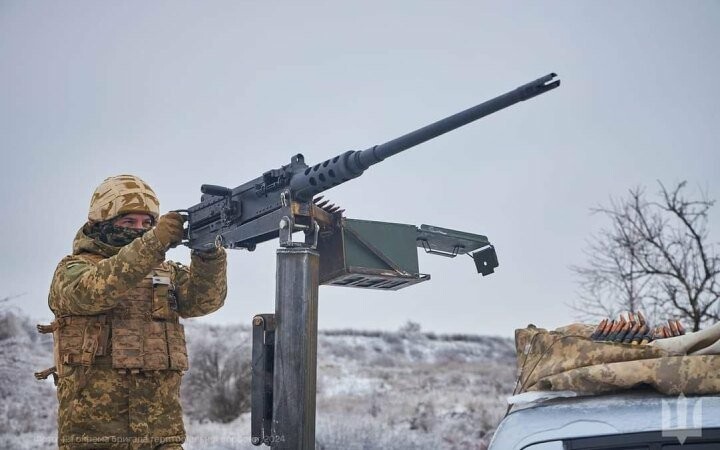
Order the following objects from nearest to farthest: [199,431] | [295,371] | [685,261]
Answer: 1. [295,371]
2. [685,261]
3. [199,431]

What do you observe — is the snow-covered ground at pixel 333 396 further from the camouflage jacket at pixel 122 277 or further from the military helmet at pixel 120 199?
the military helmet at pixel 120 199

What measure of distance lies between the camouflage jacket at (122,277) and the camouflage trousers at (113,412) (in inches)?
17.8

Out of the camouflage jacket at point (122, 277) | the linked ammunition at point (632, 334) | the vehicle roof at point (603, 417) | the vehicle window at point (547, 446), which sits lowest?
the vehicle window at point (547, 446)

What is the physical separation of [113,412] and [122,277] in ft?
2.99

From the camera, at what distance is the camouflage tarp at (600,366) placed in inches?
109

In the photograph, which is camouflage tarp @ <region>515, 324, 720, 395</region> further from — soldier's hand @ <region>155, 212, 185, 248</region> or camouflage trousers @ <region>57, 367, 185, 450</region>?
camouflage trousers @ <region>57, 367, 185, 450</region>

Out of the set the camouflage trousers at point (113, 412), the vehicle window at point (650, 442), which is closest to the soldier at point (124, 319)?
the camouflage trousers at point (113, 412)

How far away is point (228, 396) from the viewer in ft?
51.6

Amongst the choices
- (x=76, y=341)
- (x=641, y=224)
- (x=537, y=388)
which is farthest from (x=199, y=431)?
(x=537, y=388)

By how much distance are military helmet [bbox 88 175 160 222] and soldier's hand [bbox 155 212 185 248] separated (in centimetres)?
47

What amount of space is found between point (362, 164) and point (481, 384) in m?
16.8

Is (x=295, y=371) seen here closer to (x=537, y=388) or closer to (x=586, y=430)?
(x=537, y=388)

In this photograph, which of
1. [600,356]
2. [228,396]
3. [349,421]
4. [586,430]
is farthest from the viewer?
[228,396]

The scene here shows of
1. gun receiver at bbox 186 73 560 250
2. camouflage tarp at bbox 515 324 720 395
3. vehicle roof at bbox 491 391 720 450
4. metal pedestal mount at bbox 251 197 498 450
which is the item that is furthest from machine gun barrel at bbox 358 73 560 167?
vehicle roof at bbox 491 391 720 450
